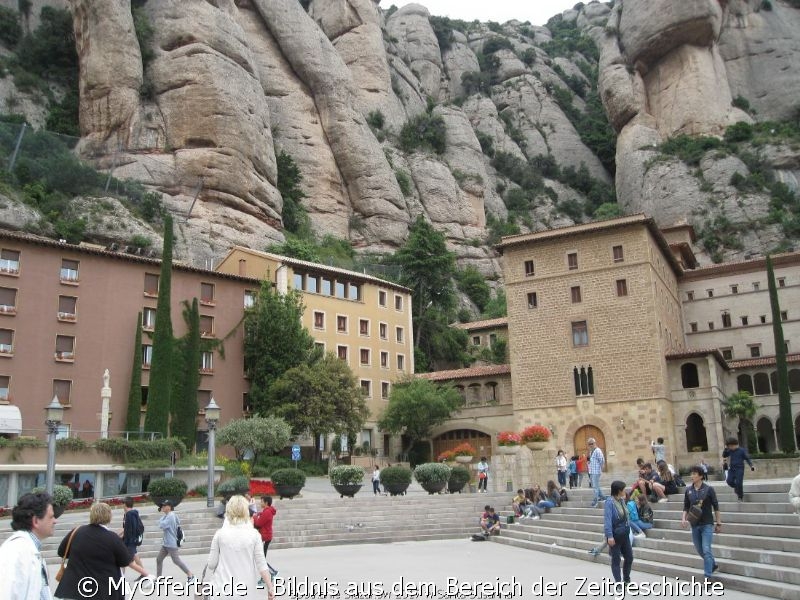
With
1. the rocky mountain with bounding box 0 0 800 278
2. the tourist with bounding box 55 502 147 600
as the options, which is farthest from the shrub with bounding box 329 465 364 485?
the rocky mountain with bounding box 0 0 800 278

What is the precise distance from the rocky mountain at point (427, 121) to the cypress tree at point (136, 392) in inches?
563

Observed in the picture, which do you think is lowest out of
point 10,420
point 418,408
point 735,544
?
point 735,544

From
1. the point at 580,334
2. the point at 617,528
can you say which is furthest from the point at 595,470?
the point at 580,334

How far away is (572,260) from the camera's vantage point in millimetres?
45125

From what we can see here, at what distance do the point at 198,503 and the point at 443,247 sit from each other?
3933cm

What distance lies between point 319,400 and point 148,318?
11600mm

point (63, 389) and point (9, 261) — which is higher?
point (9, 261)

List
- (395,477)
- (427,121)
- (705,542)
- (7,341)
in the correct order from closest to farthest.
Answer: (705,542)
(395,477)
(7,341)
(427,121)

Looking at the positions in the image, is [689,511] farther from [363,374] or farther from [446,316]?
[446,316]

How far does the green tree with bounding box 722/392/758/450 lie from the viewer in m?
46.5

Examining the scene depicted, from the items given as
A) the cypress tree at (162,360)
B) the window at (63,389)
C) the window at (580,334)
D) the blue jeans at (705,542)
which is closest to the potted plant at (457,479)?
the window at (580,334)

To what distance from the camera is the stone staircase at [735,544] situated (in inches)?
472

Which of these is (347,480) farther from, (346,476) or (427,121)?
(427,121)

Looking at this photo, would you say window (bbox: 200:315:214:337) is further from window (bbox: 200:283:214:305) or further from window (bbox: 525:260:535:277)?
window (bbox: 525:260:535:277)
